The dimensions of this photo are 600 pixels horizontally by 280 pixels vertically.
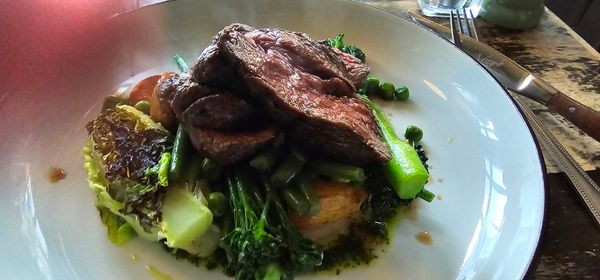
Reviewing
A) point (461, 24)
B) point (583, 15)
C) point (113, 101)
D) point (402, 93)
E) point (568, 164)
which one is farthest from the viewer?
point (583, 15)

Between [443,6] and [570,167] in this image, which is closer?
[570,167]

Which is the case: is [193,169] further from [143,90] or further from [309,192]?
[143,90]

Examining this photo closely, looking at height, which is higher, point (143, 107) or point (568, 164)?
point (568, 164)

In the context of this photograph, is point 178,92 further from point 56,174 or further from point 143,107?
point 56,174

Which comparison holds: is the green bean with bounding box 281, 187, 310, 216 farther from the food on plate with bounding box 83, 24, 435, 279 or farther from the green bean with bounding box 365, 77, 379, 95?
the green bean with bounding box 365, 77, 379, 95

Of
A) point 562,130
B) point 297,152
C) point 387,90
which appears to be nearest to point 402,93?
point 387,90

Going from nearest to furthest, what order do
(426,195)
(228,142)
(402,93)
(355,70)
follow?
(228,142), (426,195), (355,70), (402,93)

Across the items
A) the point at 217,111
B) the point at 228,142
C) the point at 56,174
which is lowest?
the point at 56,174
